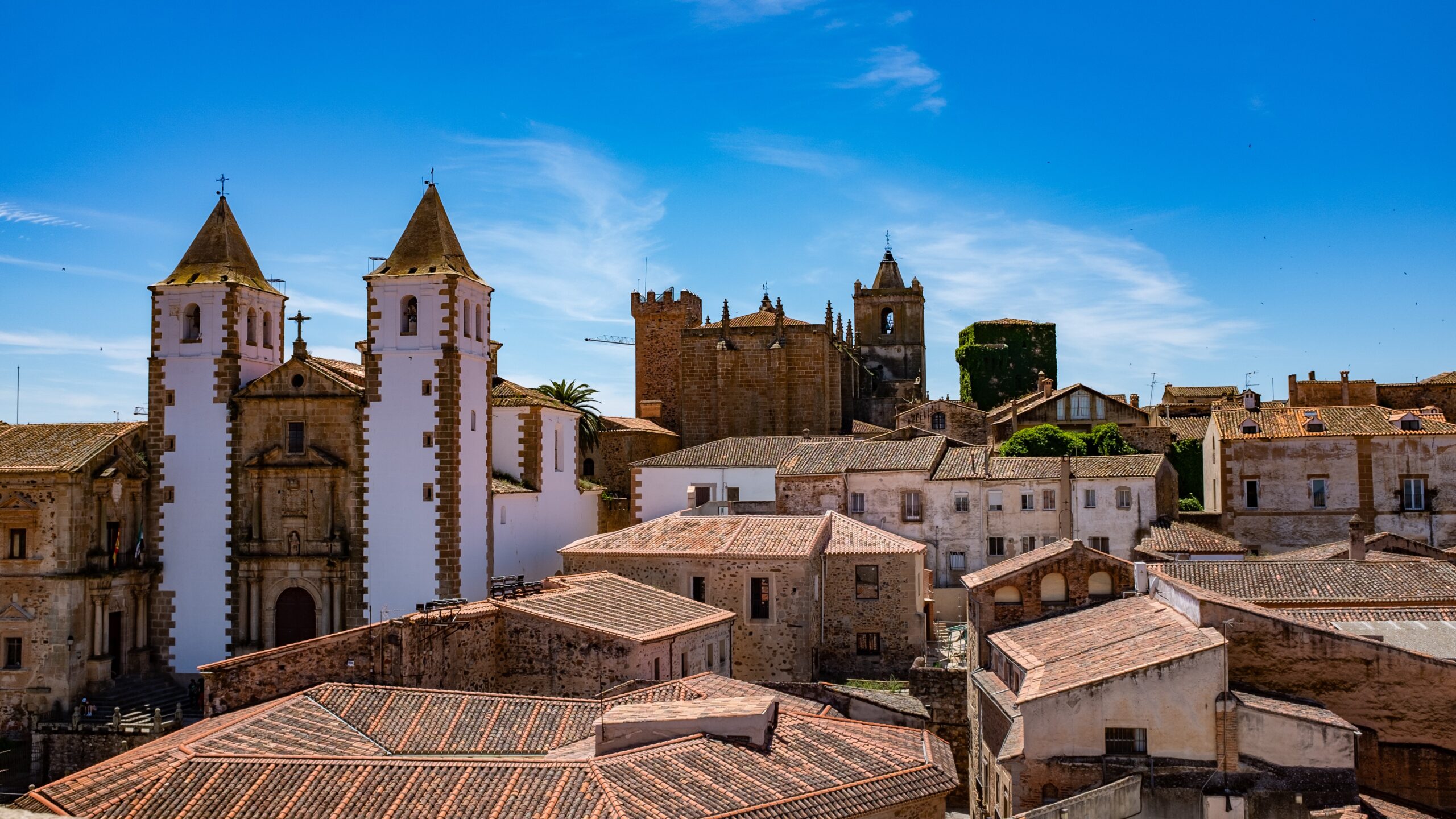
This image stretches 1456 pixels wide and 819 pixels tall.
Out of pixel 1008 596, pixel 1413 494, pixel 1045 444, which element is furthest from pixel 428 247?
pixel 1413 494

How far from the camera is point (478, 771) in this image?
17094 mm

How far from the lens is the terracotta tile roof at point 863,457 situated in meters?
40.1

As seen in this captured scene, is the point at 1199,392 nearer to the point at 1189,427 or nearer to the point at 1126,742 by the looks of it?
the point at 1189,427

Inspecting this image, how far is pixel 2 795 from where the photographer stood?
27266 mm

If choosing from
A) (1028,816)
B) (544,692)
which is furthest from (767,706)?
(544,692)

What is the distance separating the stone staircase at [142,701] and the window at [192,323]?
9.39m

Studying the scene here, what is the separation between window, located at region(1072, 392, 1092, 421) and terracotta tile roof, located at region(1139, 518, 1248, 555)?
492 inches

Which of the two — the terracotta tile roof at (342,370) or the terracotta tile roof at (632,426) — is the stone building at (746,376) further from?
the terracotta tile roof at (342,370)

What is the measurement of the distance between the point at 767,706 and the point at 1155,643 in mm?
6287

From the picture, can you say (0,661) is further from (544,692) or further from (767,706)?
(767,706)

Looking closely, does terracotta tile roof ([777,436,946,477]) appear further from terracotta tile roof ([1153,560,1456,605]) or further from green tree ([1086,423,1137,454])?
terracotta tile roof ([1153,560,1456,605])

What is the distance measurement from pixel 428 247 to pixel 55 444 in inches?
452

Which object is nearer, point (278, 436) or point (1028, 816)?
point (1028, 816)

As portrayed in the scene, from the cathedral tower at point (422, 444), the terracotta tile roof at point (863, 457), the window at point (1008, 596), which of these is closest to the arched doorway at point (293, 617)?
the cathedral tower at point (422, 444)
